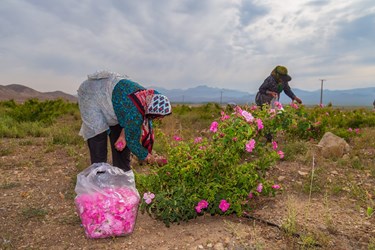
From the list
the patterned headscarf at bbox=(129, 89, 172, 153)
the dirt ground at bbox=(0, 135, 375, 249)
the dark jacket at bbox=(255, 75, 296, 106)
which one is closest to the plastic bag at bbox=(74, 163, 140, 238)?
the dirt ground at bbox=(0, 135, 375, 249)

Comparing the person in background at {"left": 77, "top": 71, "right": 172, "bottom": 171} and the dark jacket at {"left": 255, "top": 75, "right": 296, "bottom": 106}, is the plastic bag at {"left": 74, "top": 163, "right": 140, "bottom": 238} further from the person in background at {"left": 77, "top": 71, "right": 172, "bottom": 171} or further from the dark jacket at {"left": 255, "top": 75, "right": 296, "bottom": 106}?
the dark jacket at {"left": 255, "top": 75, "right": 296, "bottom": 106}

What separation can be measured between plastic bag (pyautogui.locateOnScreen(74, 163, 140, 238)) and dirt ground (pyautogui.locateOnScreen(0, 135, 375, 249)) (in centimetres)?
12

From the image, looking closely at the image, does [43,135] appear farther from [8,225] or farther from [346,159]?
[346,159]

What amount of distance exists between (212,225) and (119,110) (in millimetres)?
1305

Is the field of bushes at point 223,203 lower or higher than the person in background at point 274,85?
lower

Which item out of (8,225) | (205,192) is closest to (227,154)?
(205,192)

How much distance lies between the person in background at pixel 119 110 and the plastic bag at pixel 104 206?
352 millimetres

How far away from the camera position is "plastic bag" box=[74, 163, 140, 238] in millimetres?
2752

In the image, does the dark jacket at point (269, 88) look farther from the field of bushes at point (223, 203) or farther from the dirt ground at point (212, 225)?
the dirt ground at point (212, 225)

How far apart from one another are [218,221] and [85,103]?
163 centimetres

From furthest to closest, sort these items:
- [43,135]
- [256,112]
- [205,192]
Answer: [43,135]
[256,112]
[205,192]

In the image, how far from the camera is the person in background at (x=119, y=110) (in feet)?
9.47

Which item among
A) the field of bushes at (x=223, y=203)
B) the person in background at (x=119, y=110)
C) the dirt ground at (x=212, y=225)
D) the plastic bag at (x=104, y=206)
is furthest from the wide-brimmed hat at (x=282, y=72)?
the plastic bag at (x=104, y=206)

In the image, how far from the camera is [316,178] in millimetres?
4172
